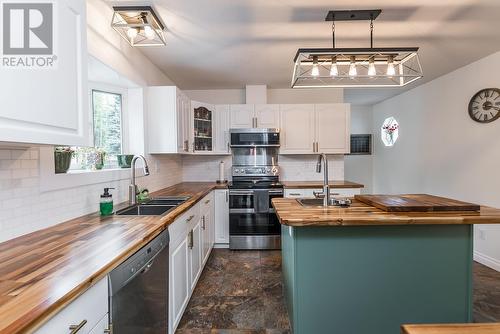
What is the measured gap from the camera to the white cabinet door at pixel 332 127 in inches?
163

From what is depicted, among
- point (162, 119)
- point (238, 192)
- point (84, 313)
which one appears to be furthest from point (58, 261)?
point (238, 192)

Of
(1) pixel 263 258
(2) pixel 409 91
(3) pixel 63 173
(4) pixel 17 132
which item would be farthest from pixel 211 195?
(2) pixel 409 91

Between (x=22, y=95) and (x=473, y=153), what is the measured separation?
4442 mm

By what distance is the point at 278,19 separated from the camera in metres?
2.31

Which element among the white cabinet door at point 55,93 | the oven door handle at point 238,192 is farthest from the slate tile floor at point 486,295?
the white cabinet door at point 55,93

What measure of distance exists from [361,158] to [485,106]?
3.05 meters

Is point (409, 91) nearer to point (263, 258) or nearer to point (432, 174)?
point (432, 174)

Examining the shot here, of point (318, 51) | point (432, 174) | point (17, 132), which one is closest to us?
point (17, 132)

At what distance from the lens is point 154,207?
2457 millimetres

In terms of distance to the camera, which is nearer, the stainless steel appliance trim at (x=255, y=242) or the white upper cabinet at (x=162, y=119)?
the white upper cabinet at (x=162, y=119)

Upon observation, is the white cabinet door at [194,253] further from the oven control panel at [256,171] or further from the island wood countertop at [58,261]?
the oven control panel at [256,171]

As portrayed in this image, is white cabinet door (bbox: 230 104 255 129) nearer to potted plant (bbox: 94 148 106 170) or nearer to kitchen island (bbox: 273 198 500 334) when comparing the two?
potted plant (bbox: 94 148 106 170)

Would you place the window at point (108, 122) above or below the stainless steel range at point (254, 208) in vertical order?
above

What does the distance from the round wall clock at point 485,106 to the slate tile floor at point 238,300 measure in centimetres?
308
